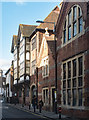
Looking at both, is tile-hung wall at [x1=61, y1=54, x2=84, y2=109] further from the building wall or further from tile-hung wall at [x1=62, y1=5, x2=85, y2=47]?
the building wall

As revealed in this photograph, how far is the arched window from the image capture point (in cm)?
2193

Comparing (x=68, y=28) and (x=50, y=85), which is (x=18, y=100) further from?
(x=68, y=28)

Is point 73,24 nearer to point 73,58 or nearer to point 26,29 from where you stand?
point 73,58

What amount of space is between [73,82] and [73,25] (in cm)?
488

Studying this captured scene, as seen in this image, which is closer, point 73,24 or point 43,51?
point 73,24

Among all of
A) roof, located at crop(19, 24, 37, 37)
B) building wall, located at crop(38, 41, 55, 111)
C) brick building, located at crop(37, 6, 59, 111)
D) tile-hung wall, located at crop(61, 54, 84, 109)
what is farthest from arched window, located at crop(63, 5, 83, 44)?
roof, located at crop(19, 24, 37, 37)

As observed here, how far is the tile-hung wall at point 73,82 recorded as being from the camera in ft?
69.3

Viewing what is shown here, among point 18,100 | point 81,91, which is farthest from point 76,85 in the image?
point 18,100

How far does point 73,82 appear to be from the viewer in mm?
22625

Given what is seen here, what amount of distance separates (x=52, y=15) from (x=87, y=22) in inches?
858

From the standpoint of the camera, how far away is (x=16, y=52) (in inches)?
2194

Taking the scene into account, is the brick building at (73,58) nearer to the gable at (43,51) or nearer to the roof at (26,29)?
the gable at (43,51)

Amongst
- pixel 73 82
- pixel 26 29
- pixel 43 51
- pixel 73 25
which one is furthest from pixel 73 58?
pixel 26 29

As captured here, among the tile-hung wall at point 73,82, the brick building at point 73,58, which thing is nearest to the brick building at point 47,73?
the brick building at point 73,58
